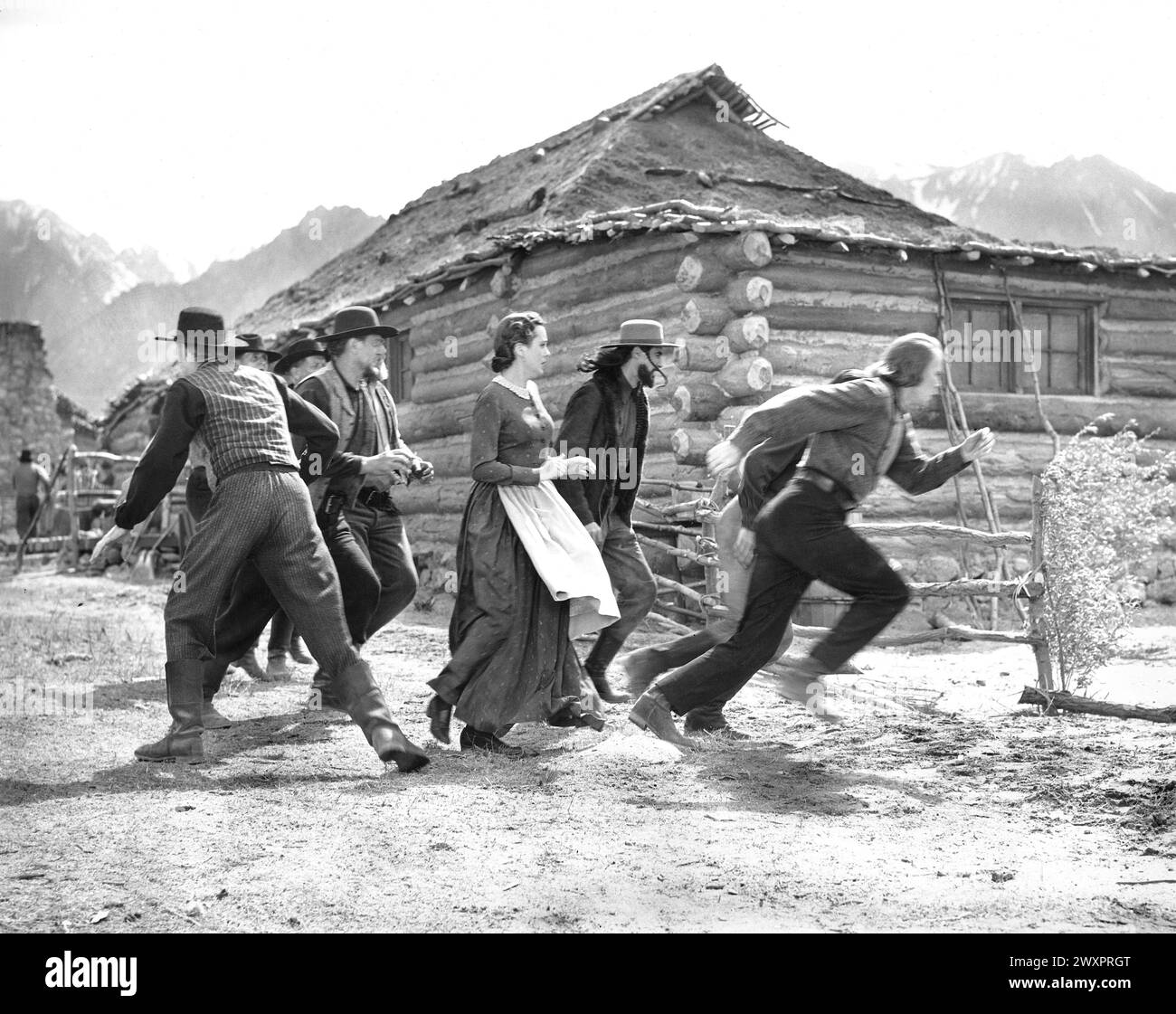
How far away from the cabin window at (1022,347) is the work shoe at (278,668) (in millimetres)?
6766

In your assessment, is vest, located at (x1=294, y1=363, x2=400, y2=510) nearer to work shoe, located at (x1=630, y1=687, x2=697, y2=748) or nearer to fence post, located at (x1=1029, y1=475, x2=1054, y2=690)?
work shoe, located at (x1=630, y1=687, x2=697, y2=748)

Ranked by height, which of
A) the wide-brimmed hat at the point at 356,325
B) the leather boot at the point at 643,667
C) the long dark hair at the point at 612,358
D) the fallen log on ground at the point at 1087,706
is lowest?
the fallen log on ground at the point at 1087,706

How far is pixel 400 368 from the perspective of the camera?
648 inches

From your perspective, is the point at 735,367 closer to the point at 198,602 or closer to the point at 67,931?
the point at 198,602

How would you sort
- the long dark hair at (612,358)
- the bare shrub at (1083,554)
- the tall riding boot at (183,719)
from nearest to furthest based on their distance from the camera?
the tall riding boot at (183,719) → the long dark hair at (612,358) → the bare shrub at (1083,554)

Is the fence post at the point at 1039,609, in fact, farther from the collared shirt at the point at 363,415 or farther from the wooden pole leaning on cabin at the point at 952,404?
the wooden pole leaning on cabin at the point at 952,404

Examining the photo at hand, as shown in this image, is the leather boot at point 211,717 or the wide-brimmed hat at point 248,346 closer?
the wide-brimmed hat at point 248,346

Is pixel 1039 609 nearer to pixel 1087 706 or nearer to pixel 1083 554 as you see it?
pixel 1083 554

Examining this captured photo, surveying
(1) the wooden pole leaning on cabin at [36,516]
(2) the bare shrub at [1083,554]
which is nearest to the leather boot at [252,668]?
(2) the bare shrub at [1083,554]

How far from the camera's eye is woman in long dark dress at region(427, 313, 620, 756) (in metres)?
5.50

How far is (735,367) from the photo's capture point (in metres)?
10.9

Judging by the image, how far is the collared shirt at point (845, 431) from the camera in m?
5.11

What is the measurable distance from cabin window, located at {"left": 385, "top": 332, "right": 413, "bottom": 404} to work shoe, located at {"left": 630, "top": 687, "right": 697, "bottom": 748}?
11083 mm
